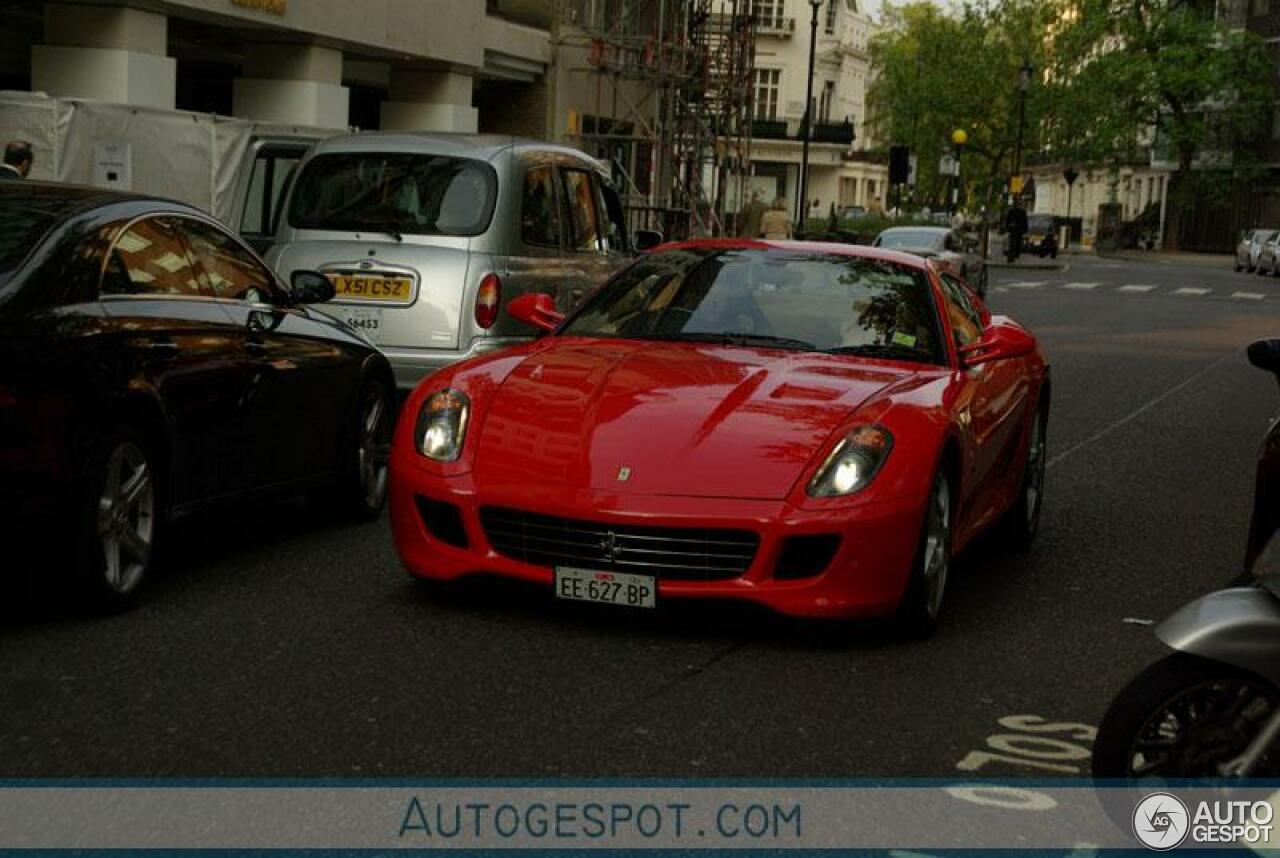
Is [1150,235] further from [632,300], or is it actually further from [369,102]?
[632,300]

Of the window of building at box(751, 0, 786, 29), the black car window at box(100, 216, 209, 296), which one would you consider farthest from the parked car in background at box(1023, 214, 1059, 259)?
the black car window at box(100, 216, 209, 296)

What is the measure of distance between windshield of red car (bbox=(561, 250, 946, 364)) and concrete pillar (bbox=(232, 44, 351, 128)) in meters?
20.1

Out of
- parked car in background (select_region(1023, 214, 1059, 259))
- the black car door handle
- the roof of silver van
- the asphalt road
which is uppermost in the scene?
the roof of silver van

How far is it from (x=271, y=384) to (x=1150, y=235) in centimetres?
10022

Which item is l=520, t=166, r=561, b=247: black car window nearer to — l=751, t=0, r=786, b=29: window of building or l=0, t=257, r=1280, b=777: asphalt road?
l=0, t=257, r=1280, b=777: asphalt road

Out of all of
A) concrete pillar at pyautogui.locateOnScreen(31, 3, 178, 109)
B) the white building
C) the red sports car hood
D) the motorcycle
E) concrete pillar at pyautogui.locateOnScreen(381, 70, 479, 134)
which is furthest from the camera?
the white building

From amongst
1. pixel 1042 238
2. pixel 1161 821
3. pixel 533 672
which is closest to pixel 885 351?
pixel 533 672

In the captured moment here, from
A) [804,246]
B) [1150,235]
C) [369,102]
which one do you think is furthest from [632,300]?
[1150,235]

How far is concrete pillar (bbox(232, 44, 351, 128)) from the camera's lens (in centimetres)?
2806

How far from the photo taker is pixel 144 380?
7344mm

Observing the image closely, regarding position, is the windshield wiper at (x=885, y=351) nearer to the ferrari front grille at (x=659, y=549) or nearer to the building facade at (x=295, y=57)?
the ferrari front grille at (x=659, y=549)

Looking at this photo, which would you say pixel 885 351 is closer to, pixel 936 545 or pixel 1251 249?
pixel 936 545

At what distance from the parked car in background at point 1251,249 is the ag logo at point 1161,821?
68.7 meters

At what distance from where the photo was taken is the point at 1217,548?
9.72m
